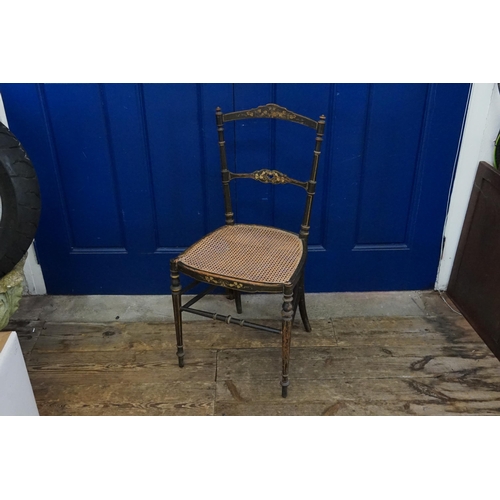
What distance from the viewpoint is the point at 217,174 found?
7.03ft

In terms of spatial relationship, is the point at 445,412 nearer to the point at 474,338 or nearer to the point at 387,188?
the point at 474,338

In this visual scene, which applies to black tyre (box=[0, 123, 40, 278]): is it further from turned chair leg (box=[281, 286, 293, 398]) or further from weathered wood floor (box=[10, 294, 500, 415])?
turned chair leg (box=[281, 286, 293, 398])

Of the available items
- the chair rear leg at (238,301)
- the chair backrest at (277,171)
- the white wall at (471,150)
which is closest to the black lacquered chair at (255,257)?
the chair backrest at (277,171)

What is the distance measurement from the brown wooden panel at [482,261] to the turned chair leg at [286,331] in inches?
34.3

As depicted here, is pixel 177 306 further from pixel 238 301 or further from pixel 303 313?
pixel 303 313

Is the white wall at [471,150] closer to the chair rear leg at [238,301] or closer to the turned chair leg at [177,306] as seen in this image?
the chair rear leg at [238,301]

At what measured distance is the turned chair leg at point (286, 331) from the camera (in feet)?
5.40

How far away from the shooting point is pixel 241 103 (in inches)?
78.6

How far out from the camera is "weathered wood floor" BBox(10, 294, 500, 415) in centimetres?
178

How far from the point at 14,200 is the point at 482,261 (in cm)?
184

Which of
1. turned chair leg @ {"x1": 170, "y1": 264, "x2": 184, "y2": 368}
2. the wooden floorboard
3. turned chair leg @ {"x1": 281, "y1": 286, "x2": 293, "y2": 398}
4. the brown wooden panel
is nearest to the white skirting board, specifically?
the wooden floorboard

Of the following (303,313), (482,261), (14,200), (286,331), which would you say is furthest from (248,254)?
(482,261)

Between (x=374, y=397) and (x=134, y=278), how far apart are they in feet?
3.95

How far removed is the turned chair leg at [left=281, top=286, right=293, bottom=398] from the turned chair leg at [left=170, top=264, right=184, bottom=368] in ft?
1.30
